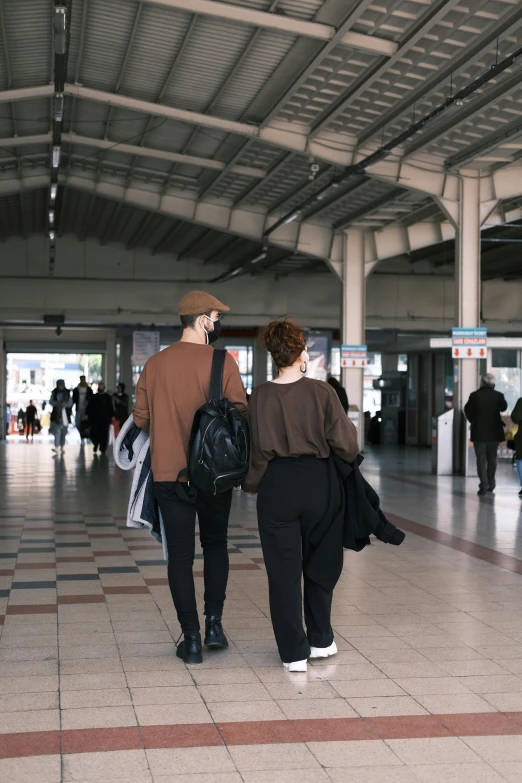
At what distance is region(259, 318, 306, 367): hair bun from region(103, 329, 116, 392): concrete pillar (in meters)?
35.4

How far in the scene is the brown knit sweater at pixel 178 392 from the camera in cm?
486

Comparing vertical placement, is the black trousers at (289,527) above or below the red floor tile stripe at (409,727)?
above

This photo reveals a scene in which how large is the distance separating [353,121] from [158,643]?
44.1 ft

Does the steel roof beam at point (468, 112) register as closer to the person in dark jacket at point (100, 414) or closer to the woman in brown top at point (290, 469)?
the person in dark jacket at point (100, 414)

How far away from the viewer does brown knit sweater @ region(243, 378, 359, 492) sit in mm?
4746

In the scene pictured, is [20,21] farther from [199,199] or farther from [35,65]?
[199,199]

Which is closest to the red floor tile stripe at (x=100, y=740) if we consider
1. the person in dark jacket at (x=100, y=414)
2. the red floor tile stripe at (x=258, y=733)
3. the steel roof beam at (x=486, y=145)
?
the red floor tile stripe at (x=258, y=733)

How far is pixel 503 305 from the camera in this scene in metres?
34.4

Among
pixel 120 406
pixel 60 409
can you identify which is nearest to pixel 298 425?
pixel 60 409

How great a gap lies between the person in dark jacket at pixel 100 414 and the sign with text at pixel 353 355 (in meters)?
5.31

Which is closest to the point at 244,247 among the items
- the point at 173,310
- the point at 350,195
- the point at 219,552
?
the point at 173,310

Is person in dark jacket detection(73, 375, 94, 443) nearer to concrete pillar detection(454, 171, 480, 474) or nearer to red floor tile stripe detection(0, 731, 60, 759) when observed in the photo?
concrete pillar detection(454, 171, 480, 474)

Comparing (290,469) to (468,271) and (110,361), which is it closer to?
(468,271)

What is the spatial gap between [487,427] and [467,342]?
3.28 meters
